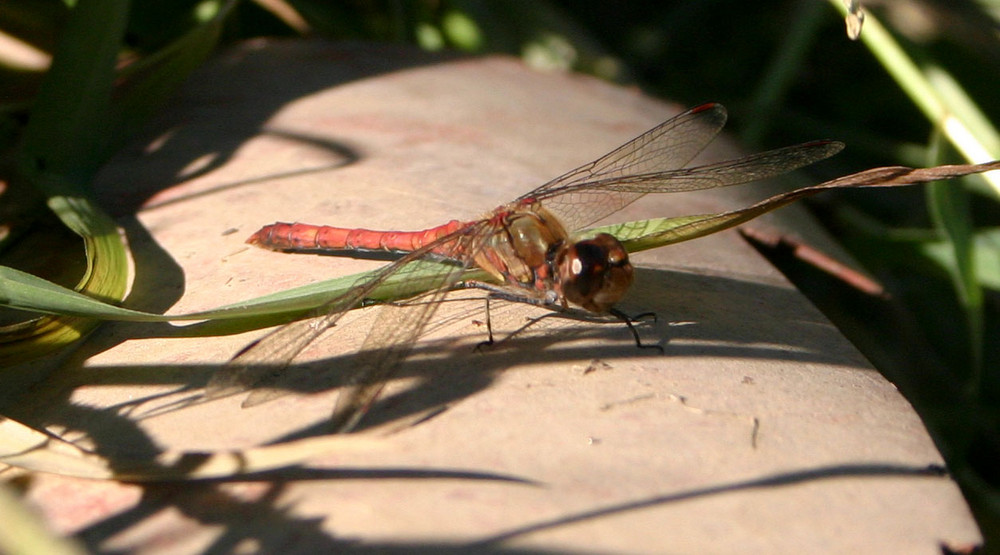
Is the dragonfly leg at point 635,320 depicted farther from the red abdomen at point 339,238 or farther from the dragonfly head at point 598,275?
the red abdomen at point 339,238

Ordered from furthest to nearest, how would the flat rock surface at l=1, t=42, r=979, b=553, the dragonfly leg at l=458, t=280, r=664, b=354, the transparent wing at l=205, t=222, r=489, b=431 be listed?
the dragonfly leg at l=458, t=280, r=664, b=354 → the transparent wing at l=205, t=222, r=489, b=431 → the flat rock surface at l=1, t=42, r=979, b=553

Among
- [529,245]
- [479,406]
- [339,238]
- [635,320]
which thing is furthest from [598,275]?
[339,238]

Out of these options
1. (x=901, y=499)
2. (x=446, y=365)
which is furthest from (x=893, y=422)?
(x=446, y=365)

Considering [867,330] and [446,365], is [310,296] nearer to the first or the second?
[446,365]

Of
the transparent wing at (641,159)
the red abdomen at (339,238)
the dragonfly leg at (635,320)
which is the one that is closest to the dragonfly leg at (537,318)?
the dragonfly leg at (635,320)

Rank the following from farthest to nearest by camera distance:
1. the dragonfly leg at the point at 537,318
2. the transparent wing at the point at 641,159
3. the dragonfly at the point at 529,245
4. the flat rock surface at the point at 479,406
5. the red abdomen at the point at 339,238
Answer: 1. the transparent wing at the point at 641,159
2. the red abdomen at the point at 339,238
3. the dragonfly leg at the point at 537,318
4. the dragonfly at the point at 529,245
5. the flat rock surface at the point at 479,406

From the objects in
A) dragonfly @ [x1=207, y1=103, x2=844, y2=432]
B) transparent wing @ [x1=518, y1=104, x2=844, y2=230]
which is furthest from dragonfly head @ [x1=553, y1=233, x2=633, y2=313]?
transparent wing @ [x1=518, y1=104, x2=844, y2=230]

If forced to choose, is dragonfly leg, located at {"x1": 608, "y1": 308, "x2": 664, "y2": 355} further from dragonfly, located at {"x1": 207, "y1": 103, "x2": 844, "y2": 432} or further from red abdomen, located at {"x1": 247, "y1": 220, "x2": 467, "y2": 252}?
red abdomen, located at {"x1": 247, "y1": 220, "x2": 467, "y2": 252}
